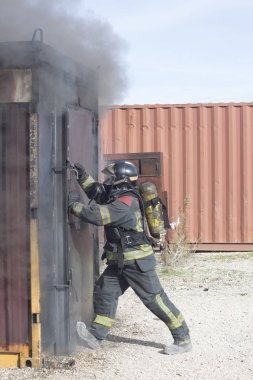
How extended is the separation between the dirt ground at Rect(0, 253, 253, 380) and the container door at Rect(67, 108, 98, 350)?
0.35 m

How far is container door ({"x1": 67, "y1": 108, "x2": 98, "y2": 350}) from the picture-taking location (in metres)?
4.58

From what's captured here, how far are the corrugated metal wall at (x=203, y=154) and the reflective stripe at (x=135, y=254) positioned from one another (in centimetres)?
594

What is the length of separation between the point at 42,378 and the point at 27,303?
0.53 meters

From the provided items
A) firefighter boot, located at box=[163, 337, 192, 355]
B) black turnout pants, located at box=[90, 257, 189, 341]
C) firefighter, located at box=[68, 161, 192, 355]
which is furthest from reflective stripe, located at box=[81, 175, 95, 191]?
A: firefighter boot, located at box=[163, 337, 192, 355]

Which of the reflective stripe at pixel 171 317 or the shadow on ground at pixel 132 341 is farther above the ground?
the reflective stripe at pixel 171 317

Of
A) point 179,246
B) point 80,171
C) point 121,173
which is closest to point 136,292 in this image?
point 121,173

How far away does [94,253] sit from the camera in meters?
5.36

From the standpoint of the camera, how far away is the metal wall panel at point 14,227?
4.20m

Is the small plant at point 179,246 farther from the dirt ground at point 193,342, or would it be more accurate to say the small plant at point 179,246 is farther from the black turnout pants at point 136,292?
the black turnout pants at point 136,292

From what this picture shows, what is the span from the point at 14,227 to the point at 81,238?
30.8 inches

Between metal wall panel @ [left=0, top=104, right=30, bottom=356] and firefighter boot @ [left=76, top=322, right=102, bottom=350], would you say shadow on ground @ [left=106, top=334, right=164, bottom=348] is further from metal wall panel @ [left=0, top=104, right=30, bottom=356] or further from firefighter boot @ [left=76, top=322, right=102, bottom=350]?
metal wall panel @ [left=0, top=104, right=30, bottom=356]

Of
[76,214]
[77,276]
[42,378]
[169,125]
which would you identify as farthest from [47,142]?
[169,125]

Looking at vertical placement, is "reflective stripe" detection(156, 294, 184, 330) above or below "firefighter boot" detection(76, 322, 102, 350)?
above

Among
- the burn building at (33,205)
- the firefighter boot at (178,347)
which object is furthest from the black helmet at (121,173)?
the firefighter boot at (178,347)
